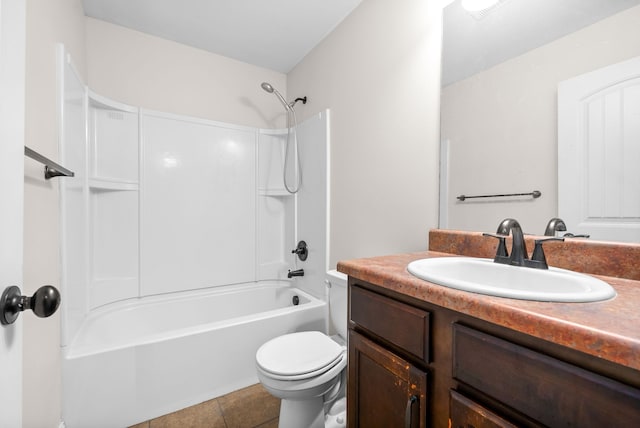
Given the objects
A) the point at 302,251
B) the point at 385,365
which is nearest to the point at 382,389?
the point at 385,365

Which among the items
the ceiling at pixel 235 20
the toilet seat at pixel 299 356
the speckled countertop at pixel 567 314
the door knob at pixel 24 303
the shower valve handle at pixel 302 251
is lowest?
the toilet seat at pixel 299 356

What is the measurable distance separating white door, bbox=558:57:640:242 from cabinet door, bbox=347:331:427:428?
29.2 inches

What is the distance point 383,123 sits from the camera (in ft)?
5.24

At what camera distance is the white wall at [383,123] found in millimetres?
1367

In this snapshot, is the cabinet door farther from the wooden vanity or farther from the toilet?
the toilet

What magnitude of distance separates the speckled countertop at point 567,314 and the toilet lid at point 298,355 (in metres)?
0.68

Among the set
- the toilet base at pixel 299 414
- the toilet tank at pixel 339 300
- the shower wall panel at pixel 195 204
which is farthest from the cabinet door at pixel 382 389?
the shower wall panel at pixel 195 204

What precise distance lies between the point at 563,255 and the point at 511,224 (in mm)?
192

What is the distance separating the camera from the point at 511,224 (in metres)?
0.91

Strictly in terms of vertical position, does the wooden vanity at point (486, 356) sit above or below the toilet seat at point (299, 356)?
above

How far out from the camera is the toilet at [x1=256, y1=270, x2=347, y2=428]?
1.18m

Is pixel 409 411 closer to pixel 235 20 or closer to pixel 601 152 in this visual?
pixel 601 152

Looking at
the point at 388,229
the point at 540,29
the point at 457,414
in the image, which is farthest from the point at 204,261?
the point at 540,29

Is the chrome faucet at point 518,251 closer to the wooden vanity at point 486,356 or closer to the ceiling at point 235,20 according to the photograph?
the wooden vanity at point 486,356
